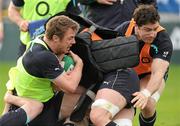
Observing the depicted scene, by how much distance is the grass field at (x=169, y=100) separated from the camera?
1191 cm

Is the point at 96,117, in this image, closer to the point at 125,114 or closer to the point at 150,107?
the point at 125,114

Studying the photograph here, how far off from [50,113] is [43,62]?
721 mm

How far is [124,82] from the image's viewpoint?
891cm

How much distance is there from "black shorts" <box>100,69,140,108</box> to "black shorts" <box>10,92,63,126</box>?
517mm

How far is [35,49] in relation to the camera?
859cm

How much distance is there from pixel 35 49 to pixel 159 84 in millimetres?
1665

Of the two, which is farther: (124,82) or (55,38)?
(124,82)

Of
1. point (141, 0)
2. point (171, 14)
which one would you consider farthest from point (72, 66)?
point (171, 14)

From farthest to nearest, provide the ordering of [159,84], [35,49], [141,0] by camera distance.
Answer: [141,0] < [159,84] < [35,49]

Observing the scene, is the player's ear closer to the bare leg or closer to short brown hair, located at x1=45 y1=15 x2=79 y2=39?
short brown hair, located at x1=45 y1=15 x2=79 y2=39

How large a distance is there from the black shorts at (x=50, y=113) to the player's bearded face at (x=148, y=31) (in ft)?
3.72

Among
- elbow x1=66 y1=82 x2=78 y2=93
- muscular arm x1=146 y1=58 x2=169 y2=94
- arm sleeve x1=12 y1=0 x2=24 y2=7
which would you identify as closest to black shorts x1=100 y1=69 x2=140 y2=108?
muscular arm x1=146 y1=58 x2=169 y2=94

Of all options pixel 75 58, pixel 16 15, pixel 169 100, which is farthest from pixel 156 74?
pixel 169 100

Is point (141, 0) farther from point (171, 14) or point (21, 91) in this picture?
point (171, 14)
